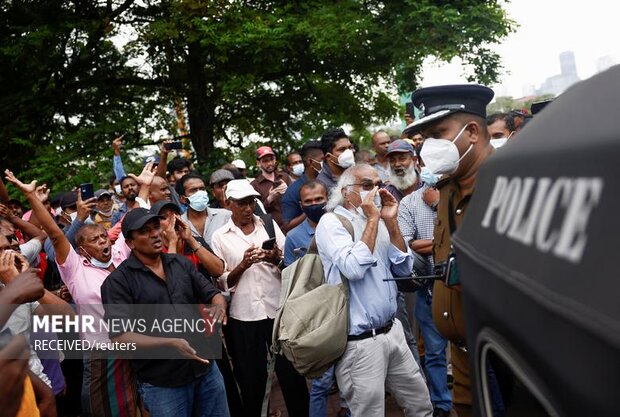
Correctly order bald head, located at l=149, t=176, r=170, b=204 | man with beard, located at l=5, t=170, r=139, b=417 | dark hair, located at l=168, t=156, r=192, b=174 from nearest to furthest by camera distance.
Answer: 1. man with beard, located at l=5, t=170, r=139, b=417
2. bald head, located at l=149, t=176, r=170, b=204
3. dark hair, located at l=168, t=156, r=192, b=174

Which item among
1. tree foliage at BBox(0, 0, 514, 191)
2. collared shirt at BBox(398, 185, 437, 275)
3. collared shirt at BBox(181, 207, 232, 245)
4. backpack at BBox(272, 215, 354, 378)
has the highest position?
tree foliage at BBox(0, 0, 514, 191)

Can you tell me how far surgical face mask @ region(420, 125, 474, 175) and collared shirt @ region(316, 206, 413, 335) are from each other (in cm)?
69

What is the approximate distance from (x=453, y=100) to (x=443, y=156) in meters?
0.31

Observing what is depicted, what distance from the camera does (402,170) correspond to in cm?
618

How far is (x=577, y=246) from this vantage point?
1.04m

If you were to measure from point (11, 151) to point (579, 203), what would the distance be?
1331 cm

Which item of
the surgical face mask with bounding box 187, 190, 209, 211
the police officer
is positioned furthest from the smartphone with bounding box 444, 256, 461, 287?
the surgical face mask with bounding box 187, 190, 209, 211

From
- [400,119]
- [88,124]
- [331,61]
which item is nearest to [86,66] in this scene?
[88,124]

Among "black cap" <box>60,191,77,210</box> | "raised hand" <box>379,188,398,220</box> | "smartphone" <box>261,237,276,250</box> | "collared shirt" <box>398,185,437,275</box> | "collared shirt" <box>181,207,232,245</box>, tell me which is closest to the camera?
"raised hand" <box>379,188,398,220</box>

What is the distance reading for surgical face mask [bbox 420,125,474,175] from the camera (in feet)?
10.6

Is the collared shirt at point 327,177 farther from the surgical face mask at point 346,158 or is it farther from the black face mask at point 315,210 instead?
the black face mask at point 315,210

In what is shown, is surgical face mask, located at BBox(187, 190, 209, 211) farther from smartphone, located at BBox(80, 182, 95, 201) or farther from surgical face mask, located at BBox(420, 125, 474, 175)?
surgical face mask, located at BBox(420, 125, 474, 175)

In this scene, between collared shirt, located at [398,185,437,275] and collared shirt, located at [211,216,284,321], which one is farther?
collared shirt, located at [398,185,437,275]

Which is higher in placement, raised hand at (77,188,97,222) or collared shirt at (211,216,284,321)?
raised hand at (77,188,97,222)
